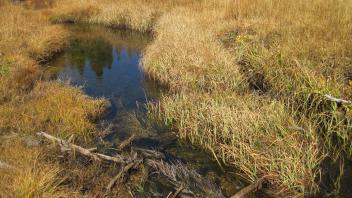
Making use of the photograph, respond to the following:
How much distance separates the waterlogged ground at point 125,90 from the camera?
28.7ft

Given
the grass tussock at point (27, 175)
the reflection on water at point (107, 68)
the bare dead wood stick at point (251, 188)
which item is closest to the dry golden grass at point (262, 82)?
the bare dead wood stick at point (251, 188)

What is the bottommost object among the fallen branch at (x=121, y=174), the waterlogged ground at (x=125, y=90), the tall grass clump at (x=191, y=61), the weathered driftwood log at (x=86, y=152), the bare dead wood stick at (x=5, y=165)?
the waterlogged ground at (x=125, y=90)

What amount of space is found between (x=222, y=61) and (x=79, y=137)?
5.70 m

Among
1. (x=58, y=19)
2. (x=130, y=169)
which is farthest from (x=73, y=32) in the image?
(x=130, y=169)

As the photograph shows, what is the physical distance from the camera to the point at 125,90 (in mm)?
15023

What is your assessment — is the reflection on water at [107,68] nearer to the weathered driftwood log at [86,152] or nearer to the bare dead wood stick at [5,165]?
the weathered driftwood log at [86,152]

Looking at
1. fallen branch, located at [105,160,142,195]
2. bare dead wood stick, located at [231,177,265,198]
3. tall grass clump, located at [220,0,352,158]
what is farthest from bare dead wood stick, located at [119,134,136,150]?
tall grass clump, located at [220,0,352,158]

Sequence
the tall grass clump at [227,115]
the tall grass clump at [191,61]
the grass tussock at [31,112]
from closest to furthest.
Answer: the grass tussock at [31,112], the tall grass clump at [227,115], the tall grass clump at [191,61]

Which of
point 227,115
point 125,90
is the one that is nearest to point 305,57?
point 227,115

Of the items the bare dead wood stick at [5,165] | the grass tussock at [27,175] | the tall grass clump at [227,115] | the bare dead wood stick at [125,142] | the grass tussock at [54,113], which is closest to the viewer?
the grass tussock at [27,175]

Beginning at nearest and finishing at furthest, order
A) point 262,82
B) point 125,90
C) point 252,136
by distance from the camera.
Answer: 1. point 252,136
2. point 262,82
3. point 125,90

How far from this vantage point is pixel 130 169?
8367mm

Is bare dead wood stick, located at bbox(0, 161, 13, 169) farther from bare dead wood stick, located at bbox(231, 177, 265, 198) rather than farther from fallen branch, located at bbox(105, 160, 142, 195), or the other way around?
bare dead wood stick, located at bbox(231, 177, 265, 198)

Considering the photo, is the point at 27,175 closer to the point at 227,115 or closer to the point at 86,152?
the point at 86,152
